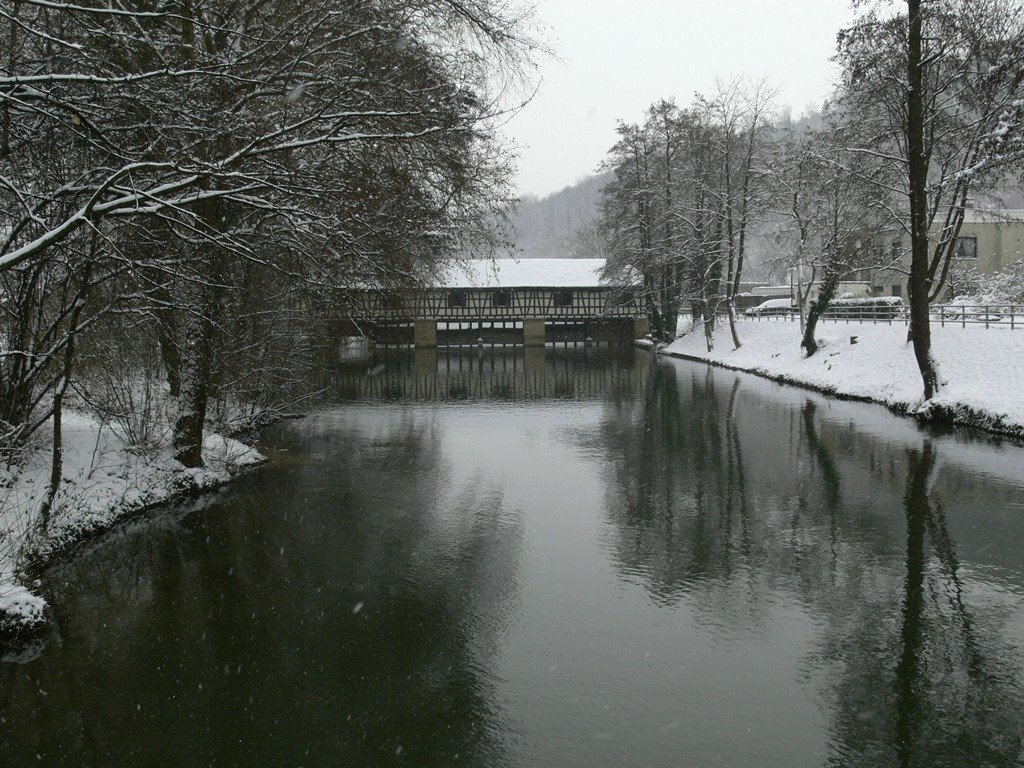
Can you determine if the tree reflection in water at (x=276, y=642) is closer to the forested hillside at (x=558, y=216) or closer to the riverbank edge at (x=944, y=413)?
the riverbank edge at (x=944, y=413)

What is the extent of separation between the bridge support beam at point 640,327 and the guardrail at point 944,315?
1161cm

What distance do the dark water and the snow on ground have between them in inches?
19.4

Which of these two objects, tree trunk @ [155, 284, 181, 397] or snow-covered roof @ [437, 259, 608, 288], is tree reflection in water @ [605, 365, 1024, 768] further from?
snow-covered roof @ [437, 259, 608, 288]

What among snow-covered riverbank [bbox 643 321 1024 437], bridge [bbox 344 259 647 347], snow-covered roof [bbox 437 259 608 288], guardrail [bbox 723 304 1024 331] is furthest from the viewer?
snow-covered roof [bbox 437 259 608 288]

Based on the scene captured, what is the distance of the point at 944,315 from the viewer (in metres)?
25.1

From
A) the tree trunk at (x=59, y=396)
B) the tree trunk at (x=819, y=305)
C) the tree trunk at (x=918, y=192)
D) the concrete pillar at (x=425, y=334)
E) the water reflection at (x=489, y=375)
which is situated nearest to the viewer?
the tree trunk at (x=59, y=396)

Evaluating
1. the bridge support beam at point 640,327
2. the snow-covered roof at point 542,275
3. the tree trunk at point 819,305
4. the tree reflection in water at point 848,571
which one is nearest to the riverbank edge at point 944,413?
the tree reflection in water at point 848,571

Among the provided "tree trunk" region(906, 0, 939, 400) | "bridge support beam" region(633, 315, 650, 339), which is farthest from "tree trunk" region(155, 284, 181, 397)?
"bridge support beam" region(633, 315, 650, 339)

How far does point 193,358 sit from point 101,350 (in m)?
1.42

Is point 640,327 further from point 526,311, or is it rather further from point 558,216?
point 558,216

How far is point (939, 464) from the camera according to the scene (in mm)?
13984

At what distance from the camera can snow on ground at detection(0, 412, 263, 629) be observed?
7.74 meters

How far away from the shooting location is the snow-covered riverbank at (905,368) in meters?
17.5

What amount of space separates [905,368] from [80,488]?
20618 millimetres
